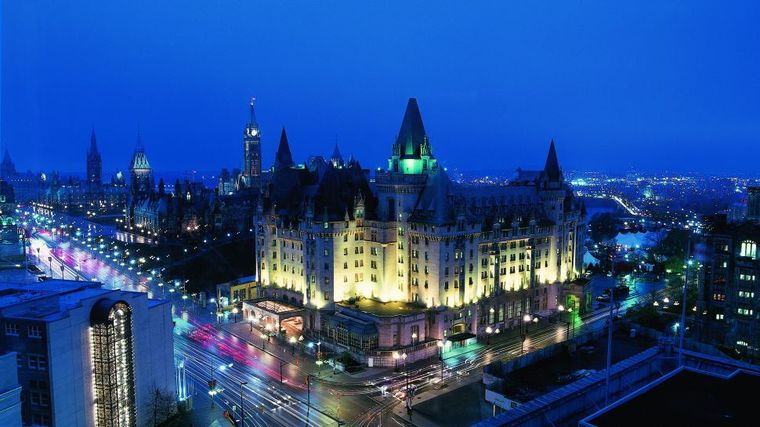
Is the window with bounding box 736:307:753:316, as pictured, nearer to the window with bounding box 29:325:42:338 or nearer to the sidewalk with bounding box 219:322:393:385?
the sidewalk with bounding box 219:322:393:385

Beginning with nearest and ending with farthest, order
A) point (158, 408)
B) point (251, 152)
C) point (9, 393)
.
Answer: point (9, 393) < point (158, 408) < point (251, 152)

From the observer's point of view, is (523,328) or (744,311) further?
(523,328)

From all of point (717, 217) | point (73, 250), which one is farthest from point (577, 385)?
point (73, 250)

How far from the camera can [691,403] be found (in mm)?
22672

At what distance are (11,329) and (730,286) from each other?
8188 cm

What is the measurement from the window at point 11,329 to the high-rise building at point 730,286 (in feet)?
243

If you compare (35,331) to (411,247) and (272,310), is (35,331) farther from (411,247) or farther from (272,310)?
(411,247)

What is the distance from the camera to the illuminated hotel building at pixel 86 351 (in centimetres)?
4453

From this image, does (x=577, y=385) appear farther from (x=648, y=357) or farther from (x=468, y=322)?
(x=468, y=322)

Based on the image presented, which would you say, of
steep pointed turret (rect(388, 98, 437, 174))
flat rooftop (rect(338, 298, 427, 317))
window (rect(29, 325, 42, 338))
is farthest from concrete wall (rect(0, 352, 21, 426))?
steep pointed turret (rect(388, 98, 437, 174))

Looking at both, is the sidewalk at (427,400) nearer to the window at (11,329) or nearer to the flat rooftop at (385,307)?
the flat rooftop at (385,307)

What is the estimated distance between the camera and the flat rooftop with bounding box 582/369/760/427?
68.7 ft

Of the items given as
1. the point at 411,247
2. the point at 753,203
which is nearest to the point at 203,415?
the point at 411,247

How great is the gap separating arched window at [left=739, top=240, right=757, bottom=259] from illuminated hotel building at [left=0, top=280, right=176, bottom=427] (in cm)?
7145
